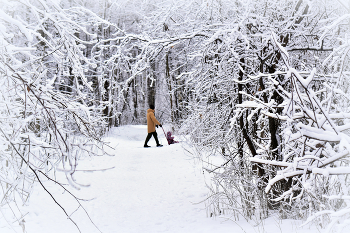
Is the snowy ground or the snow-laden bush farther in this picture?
the snowy ground

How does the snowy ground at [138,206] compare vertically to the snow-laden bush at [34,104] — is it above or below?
below

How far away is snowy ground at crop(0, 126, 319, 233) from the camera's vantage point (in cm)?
390

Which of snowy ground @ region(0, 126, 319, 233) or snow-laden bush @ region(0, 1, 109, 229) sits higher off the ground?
snow-laden bush @ region(0, 1, 109, 229)

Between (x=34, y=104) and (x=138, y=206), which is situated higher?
(x=34, y=104)

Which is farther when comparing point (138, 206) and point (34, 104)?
point (138, 206)

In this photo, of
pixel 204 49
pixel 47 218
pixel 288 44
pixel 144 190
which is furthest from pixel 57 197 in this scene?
pixel 288 44

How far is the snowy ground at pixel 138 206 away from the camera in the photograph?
3.90 meters

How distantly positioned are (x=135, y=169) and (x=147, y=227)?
12.0ft

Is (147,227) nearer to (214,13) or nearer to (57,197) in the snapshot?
(57,197)

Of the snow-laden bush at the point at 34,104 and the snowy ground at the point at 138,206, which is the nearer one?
the snow-laden bush at the point at 34,104

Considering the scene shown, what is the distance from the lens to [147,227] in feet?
14.0

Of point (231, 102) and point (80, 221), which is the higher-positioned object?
point (231, 102)

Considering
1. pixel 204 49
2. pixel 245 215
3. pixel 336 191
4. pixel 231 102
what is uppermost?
pixel 204 49

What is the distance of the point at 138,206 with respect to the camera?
5.16 meters
